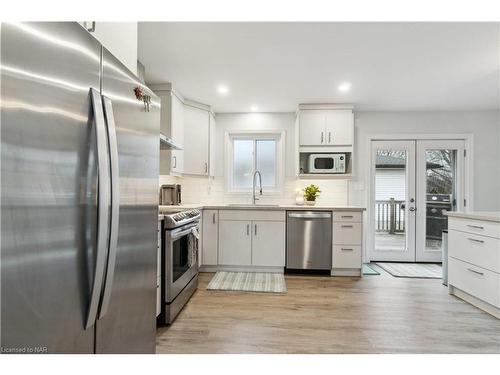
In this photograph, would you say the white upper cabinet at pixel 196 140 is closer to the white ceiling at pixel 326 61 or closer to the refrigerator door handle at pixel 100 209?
the white ceiling at pixel 326 61

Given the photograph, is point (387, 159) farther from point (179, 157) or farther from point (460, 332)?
point (179, 157)

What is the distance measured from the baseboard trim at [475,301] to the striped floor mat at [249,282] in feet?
5.99

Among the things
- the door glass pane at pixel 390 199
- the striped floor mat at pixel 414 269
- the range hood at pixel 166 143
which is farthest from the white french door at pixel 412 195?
the range hood at pixel 166 143

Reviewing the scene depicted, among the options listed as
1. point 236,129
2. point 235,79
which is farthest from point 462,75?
point 236,129

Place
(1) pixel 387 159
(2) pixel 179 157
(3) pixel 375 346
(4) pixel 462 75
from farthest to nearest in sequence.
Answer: (1) pixel 387 159 → (2) pixel 179 157 → (4) pixel 462 75 → (3) pixel 375 346

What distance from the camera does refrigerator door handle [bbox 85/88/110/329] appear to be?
2.60 feet

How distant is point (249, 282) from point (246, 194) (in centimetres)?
156

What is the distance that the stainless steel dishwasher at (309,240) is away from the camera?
3752mm

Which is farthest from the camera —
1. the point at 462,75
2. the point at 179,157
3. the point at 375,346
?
the point at 179,157

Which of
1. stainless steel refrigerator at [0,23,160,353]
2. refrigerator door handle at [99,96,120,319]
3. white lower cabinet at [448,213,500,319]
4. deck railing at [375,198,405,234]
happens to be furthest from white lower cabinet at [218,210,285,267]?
refrigerator door handle at [99,96,120,319]

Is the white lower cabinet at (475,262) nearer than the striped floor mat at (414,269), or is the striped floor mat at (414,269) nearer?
the white lower cabinet at (475,262)

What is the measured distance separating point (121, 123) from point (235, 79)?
8.05ft
